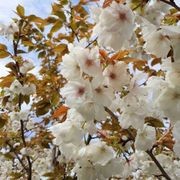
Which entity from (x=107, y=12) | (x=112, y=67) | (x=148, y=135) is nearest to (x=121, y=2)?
(x=107, y=12)

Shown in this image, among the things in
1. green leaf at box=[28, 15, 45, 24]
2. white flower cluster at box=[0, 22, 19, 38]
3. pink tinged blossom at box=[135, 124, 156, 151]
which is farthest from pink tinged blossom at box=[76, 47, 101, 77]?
white flower cluster at box=[0, 22, 19, 38]

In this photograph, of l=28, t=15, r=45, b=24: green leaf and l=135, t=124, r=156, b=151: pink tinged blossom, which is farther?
l=28, t=15, r=45, b=24: green leaf

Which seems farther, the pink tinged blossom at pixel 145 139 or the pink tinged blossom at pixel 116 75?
the pink tinged blossom at pixel 145 139

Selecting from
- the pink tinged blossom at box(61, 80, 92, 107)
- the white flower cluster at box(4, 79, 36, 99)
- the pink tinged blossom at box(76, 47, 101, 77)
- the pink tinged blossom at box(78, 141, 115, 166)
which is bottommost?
the pink tinged blossom at box(78, 141, 115, 166)

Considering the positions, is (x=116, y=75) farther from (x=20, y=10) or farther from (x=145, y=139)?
(x=20, y=10)

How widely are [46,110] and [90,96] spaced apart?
75.6 inches

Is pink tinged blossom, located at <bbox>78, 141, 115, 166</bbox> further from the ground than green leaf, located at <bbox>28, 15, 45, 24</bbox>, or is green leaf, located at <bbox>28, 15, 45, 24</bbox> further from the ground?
green leaf, located at <bbox>28, 15, 45, 24</bbox>

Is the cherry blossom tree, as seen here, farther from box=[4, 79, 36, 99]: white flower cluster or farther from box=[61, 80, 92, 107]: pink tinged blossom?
box=[4, 79, 36, 99]: white flower cluster

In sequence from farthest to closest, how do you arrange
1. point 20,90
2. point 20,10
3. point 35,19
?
Answer: point 20,90, point 20,10, point 35,19

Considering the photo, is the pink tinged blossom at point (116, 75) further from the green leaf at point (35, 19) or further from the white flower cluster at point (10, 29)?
the white flower cluster at point (10, 29)

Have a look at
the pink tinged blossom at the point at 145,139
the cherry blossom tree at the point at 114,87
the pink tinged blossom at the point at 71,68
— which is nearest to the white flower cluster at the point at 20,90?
the cherry blossom tree at the point at 114,87

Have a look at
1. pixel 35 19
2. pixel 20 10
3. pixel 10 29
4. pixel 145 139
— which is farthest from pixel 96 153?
pixel 10 29

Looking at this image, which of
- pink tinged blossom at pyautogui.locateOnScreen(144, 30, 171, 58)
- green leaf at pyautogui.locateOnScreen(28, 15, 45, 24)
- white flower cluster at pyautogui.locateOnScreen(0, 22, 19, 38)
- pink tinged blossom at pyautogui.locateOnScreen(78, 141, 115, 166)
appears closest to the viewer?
pink tinged blossom at pyautogui.locateOnScreen(144, 30, 171, 58)

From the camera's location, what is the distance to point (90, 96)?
Answer: 1396mm
